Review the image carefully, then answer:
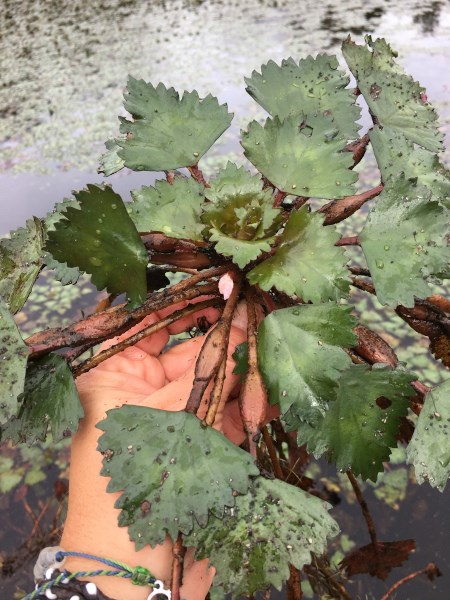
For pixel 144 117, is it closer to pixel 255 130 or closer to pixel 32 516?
pixel 255 130

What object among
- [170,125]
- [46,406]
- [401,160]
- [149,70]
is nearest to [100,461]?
[46,406]

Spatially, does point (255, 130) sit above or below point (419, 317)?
above

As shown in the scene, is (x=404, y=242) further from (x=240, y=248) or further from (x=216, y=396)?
(x=216, y=396)

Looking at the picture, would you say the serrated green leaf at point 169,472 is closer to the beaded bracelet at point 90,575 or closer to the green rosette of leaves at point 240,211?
the beaded bracelet at point 90,575

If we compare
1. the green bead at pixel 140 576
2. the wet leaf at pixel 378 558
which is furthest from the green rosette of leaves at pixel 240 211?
the wet leaf at pixel 378 558

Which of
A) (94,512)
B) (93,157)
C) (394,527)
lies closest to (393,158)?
(94,512)
